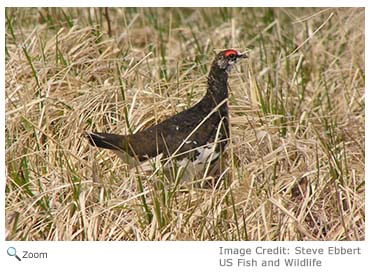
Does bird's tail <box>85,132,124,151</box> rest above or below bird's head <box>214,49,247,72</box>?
below

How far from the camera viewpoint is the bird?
4.97 meters

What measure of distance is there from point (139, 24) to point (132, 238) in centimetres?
359

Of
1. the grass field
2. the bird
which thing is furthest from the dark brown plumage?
the grass field

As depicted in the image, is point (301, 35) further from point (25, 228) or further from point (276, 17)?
point (25, 228)

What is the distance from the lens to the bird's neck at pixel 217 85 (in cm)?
536

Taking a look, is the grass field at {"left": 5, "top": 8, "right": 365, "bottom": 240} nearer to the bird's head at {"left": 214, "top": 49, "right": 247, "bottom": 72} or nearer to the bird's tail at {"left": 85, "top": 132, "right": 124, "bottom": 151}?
the bird's tail at {"left": 85, "top": 132, "right": 124, "bottom": 151}

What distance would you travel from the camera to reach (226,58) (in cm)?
537

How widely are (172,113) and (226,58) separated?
57 centimetres

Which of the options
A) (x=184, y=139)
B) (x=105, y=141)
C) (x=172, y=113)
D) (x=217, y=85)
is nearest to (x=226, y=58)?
(x=217, y=85)

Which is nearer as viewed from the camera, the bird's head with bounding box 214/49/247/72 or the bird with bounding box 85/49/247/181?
the bird with bounding box 85/49/247/181

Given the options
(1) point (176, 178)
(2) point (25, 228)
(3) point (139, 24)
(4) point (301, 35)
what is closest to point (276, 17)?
(4) point (301, 35)

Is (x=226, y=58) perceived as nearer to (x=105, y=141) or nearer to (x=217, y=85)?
(x=217, y=85)

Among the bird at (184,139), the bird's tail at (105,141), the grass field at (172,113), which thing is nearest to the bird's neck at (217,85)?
the bird at (184,139)

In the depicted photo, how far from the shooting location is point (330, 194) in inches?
193
